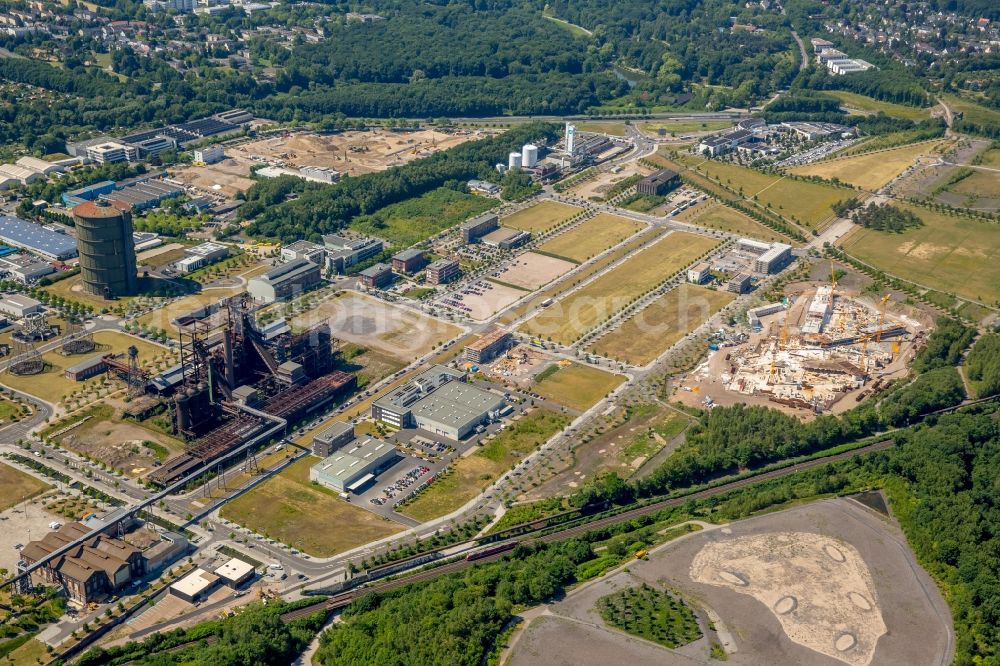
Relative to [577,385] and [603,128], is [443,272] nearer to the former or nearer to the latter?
[577,385]

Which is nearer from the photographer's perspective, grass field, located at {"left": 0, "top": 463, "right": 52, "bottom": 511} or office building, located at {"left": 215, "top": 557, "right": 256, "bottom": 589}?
office building, located at {"left": 215, "top": 557, "right": 256, "bottom": 589}

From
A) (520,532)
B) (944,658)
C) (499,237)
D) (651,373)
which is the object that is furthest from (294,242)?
(944,658)

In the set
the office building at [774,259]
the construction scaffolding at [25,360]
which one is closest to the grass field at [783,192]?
the office building at [774,259]

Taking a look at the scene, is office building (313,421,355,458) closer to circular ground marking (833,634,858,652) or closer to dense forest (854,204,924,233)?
circular ground marking (833,634,858,652)

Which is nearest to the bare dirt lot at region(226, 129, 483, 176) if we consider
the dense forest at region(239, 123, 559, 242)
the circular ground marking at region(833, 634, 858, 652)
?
the dense forest at region(239, 123, 559, 242)

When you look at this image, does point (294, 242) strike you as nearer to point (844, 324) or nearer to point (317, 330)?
point (317, 330)

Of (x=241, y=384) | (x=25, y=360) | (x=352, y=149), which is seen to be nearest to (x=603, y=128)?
(x=352, y=149)
